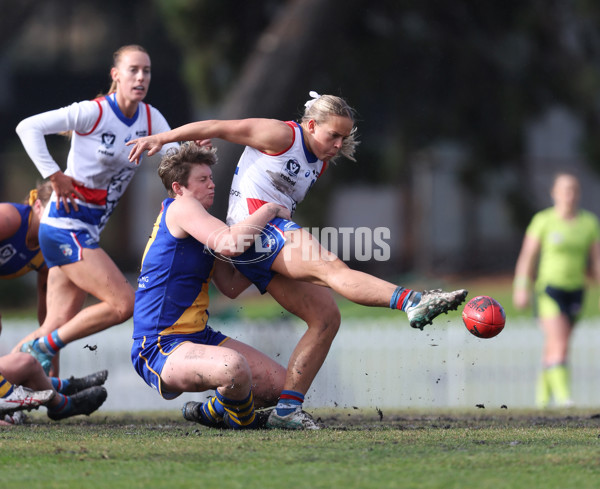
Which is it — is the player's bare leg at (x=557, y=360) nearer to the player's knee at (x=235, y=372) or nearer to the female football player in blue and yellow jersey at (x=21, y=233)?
the player's knee at (x=235, y=372)

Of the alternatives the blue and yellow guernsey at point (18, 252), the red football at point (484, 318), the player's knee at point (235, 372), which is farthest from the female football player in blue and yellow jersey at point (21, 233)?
the red football at point (484, 318)

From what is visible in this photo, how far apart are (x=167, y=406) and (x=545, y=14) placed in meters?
10.3

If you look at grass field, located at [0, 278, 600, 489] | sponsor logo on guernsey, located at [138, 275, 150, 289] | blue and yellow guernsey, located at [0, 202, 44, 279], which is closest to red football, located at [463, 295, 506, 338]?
grass field, located at [0, 278, 600, 489]

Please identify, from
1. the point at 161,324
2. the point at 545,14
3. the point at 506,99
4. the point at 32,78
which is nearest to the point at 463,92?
the point at 506,99

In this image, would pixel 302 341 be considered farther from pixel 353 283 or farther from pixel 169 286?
pixel 169 286

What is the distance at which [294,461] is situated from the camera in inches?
155

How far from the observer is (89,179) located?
6148 millimetres

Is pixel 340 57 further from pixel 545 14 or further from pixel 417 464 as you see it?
pixel 417 464

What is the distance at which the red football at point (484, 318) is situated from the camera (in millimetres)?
4883

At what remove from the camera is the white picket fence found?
37.5 ft

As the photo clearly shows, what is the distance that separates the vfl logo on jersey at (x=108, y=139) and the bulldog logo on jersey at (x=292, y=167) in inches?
53.7

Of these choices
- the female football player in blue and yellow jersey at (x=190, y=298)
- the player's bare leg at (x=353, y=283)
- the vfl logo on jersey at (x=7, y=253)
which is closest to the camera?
the player's bare leg at (x=353, y=283)

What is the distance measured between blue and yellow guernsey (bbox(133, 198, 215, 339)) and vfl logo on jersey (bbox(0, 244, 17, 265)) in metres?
1.47

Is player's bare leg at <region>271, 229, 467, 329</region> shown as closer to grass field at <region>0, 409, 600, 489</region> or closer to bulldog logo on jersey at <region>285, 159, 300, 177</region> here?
bulldog logo on jersey at <region>285, 159, 300, 177</region>
